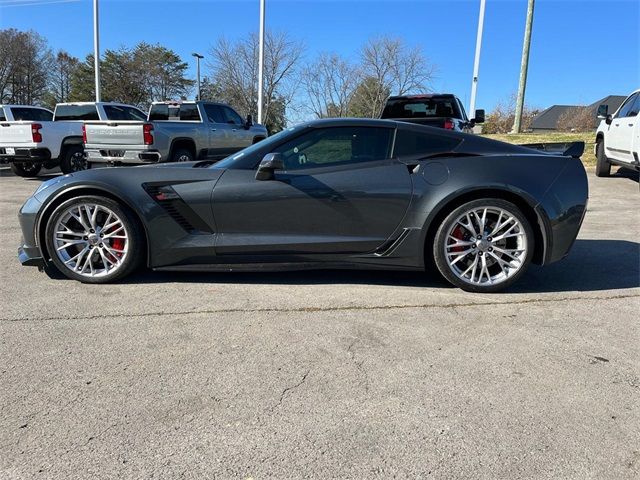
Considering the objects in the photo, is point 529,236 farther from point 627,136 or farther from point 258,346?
point 627,136

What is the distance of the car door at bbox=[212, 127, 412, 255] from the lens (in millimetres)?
3920

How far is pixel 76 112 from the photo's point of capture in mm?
13383

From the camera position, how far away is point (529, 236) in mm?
3924

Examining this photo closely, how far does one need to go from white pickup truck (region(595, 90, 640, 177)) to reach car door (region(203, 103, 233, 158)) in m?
8.73

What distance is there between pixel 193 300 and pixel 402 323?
5.19 feet

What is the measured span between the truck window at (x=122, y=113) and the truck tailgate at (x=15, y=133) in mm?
2120

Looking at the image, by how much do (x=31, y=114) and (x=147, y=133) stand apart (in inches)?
208

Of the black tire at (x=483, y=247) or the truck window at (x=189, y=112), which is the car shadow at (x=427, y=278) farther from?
the truck window at (x=189, y=112)

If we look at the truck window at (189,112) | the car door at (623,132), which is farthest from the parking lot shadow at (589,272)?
the truck window at (189,112)

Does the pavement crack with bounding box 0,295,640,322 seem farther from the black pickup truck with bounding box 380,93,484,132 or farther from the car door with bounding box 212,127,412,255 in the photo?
the black pickup truck with bounding box 380,93,484,132

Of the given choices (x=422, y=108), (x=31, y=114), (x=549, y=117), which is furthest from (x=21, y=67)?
(x=549, y=117)

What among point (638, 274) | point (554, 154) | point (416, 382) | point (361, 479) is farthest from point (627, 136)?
point (361, 479)

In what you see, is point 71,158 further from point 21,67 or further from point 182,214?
point 21,67

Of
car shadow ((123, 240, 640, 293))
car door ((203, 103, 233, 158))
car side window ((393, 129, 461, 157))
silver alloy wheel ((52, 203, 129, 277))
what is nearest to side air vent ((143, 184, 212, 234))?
silver alloy wheel ((52, 203, 129, 277))
